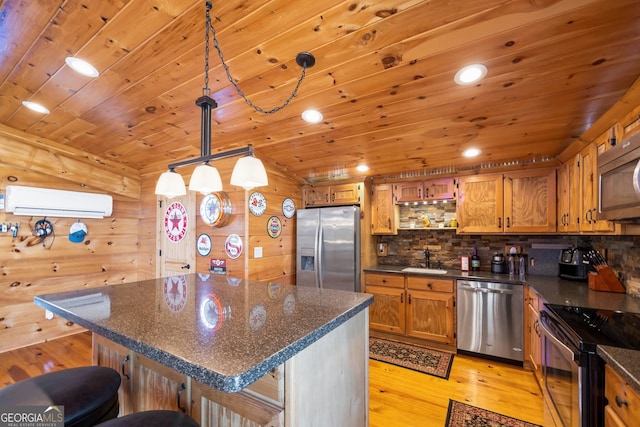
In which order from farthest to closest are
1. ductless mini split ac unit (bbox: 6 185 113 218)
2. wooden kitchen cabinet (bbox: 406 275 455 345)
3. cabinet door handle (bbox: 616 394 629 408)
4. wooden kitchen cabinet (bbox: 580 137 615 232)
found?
ductless mini split ac unit (bbox: 6 185 113 218)
wooden kitchen cabinet (bbox: 406 275 455 345)
wooden kitchen cabinet (bbox: 580 137 615 232)
cabinet door handle (bbox: 616 394 629 408)

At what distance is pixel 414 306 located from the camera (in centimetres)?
332

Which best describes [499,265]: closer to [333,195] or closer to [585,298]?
[585,298]

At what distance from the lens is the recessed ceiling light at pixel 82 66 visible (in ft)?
5.99

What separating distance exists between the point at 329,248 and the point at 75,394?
9.08ft

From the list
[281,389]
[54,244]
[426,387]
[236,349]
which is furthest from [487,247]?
[54,244]

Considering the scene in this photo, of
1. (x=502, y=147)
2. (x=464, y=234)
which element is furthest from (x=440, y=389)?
(x=502, y=147)

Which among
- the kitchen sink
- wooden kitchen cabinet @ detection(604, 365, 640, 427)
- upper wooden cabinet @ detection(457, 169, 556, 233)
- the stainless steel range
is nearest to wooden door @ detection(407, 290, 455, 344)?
the kitchen sink

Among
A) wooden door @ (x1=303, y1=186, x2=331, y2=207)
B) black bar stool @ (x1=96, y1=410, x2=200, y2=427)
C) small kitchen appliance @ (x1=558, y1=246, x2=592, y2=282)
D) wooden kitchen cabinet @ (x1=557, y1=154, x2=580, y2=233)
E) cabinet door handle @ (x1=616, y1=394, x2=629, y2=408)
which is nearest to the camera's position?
black bar stool @ (x1=96, y1=410, x2=200, y2=427)

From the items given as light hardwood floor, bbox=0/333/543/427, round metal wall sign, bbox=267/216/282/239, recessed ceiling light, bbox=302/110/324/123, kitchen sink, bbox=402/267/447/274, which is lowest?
light hardwood floor, bbox=0/333/543/427

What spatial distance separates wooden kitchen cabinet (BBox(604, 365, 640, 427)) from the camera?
1.03 m

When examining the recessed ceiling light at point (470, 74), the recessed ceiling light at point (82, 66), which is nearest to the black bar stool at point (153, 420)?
the recessed ceiling light at point (82, 66)

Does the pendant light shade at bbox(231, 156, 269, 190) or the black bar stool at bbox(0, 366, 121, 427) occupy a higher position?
the pendant light shade at bbox(231, 156, 269, 190)

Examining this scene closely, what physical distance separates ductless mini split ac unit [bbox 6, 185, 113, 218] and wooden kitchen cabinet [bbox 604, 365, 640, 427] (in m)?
5.11

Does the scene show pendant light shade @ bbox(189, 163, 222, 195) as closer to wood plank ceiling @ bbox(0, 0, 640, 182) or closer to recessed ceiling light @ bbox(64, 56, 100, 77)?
wood plank ceiling @ bbox(0, 0, 640, 182)
